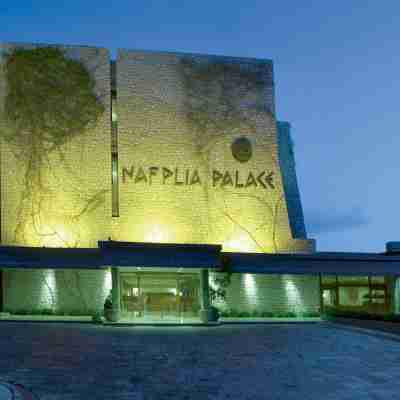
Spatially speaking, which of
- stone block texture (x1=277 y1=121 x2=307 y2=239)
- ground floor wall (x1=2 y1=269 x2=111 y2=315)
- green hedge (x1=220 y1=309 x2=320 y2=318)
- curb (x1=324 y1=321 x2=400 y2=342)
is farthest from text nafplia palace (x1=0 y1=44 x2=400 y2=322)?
curb (x1=324 y1=321 x2=400 y2=342)

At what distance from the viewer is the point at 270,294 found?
36906 millimetres

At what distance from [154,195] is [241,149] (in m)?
6.19

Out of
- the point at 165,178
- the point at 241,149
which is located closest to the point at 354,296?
the point at 241,149

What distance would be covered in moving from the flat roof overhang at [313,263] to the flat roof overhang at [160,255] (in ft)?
7.79

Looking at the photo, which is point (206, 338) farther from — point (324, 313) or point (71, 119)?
A: point (71, 119)

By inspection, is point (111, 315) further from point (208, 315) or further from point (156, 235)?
point (156, 235)

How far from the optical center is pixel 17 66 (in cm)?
3666

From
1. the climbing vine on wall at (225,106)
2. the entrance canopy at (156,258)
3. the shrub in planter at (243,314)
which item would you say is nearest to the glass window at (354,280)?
the entrance canopy at (156,258)

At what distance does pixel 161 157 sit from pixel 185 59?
A: 6597 mm

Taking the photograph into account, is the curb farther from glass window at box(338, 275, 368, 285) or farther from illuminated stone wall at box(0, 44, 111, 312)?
illuminated stone wall at box(0, 44, 111, 312)

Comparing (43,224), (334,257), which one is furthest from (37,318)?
(334,257)

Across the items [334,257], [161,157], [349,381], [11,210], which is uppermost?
[161,157]

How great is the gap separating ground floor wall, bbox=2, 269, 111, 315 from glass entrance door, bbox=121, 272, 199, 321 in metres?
1.33

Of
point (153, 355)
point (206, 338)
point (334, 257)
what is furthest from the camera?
point (334, 257)
